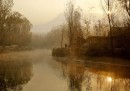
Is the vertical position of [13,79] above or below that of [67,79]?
above

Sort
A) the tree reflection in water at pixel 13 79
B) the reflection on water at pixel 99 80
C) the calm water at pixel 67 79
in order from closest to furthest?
1. the reflection on water at pixel 99 80
2. the calm water at pixel 67 79
3. the tree reflection in water at pixel 13 79

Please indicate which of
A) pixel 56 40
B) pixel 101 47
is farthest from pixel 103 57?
pixel 56 40

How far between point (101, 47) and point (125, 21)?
18.3 ft

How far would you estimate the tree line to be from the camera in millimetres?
70219

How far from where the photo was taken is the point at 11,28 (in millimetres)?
83875

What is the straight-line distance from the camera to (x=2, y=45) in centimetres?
7681

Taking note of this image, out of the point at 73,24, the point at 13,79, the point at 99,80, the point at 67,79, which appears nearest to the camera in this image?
the point at 99,80

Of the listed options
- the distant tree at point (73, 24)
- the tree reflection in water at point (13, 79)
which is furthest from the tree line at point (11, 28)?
the tree reflection in water at point (13, 79)

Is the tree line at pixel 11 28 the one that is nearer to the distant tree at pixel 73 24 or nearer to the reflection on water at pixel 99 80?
the distant tree at pixel 73 24

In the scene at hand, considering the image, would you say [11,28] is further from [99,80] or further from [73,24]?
[99,80]

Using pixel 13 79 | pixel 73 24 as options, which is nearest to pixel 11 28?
pixel 73 24

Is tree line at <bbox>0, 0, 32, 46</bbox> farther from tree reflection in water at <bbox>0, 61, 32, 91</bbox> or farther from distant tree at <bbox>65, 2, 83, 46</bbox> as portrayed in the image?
tree reflection in water at <bbox>0, 61, 32, 91</bbox>

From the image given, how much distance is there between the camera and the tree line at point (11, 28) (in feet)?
230

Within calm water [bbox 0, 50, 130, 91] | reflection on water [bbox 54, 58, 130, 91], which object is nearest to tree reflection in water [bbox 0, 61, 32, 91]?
calm water [bbox 0, 50, 130, 91]
